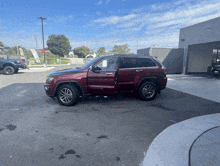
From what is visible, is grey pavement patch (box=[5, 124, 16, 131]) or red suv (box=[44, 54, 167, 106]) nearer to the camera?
grey pavement patch (box=[5, 124, 16, 131])

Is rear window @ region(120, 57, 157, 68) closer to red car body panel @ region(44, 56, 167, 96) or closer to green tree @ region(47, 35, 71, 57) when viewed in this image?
red car body panel @ region(44, 56, 167, 96)

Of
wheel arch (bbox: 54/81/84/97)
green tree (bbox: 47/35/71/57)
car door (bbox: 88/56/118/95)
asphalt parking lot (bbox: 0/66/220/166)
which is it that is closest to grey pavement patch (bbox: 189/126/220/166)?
asphalt parking lot (bbox: 0/66/220/166)

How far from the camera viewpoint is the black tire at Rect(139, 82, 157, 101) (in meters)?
5.86

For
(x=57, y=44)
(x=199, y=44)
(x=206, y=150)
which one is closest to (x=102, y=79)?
(x=206, y=150)

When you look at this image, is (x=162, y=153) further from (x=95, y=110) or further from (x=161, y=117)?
(x=95, y=110)

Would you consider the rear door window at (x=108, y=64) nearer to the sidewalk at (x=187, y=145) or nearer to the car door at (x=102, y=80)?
the car door at (x=102, y=80)

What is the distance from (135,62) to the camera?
583cm

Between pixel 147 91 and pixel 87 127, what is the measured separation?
3.06m

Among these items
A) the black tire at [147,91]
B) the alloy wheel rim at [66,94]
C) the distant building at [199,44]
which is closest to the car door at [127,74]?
the black tire at [147,91]

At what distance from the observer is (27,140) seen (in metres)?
3.21

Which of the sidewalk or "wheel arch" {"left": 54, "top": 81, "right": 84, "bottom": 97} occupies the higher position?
"wheel arch" {"left": 54, "top": 81, "right": 84, "bottom": 97}

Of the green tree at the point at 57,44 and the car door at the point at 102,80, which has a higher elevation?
the green tree at the point at 57,44

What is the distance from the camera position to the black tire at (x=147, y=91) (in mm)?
5858

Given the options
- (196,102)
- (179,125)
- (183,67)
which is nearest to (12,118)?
(179,125)
